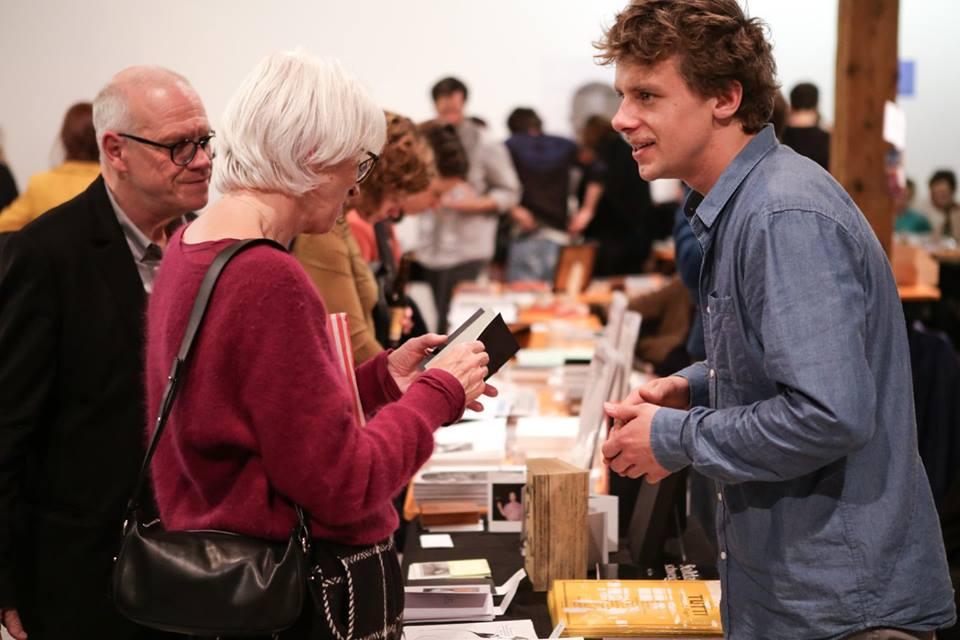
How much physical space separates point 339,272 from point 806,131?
10.3 feet

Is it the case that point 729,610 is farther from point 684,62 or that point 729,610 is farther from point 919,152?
point 919,152

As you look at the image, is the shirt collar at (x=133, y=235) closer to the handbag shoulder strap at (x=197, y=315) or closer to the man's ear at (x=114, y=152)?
the man's ear at (x=114, y=152)

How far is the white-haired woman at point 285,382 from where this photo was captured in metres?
1.33

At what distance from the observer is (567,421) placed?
11.5 feet

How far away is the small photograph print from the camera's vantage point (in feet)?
8.22

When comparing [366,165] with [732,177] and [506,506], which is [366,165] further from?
[506,506]

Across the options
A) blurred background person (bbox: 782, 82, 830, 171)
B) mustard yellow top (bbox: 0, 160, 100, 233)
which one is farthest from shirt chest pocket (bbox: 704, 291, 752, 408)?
blurred background person (bbox: 782, 82, 830, 171)

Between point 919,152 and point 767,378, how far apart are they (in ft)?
33.8

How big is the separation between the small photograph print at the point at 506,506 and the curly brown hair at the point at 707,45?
1195mm

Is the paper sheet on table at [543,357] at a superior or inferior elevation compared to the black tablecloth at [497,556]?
inferior

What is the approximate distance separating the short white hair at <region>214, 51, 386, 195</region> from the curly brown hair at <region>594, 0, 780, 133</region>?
16.0 inches

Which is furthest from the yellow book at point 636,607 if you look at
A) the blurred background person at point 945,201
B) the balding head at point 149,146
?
the blurred background person at point 945,201

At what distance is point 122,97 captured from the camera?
7.59 feet

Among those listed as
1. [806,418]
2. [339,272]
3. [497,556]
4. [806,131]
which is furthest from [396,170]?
[806,131]
